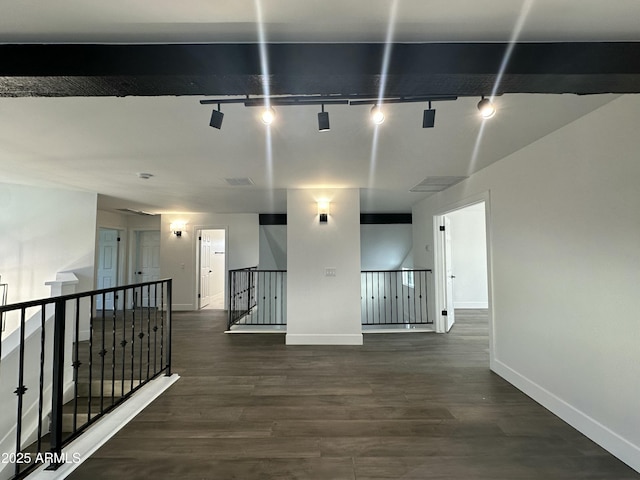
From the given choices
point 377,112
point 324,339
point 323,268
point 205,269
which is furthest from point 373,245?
point 377,112

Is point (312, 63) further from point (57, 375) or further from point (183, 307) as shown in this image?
point (183, 307)

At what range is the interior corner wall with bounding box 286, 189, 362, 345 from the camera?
14.3 ft

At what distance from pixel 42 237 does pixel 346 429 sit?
5.56 metres

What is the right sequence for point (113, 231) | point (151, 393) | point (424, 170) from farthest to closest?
1. point (113, 231)
2. point (424, 170)
3. point (151, 393)

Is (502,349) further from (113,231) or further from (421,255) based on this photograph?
(113,231)

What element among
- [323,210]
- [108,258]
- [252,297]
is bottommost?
[252,297]

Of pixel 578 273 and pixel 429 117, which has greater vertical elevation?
pixel 429 117

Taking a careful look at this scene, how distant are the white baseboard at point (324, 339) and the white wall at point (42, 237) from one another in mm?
3478

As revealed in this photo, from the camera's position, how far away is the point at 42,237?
15.3 ft

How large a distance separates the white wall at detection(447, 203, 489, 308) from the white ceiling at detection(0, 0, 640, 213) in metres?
3.03

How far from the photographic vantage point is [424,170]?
354 centimetres

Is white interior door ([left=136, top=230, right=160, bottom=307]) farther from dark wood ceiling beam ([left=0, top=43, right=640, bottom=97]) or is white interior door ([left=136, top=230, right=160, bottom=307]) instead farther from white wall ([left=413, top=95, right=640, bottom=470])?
white wall ([left=413, top=95, right=640, bottom=470])

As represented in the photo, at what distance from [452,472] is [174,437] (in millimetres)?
1923

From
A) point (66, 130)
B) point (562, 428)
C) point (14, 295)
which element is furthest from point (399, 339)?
point (14, 295)
